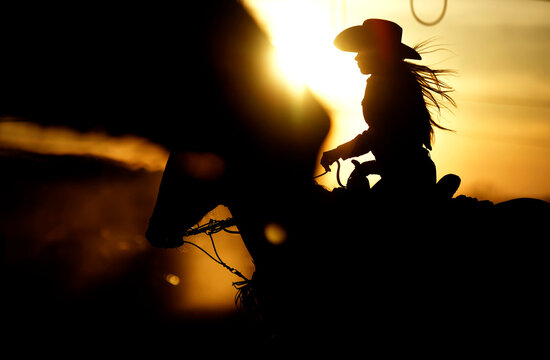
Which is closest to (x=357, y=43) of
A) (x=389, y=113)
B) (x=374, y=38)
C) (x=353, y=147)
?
(x=374, y=38)

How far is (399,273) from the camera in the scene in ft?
9.28

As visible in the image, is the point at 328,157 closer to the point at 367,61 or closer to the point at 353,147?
the point at 353,147

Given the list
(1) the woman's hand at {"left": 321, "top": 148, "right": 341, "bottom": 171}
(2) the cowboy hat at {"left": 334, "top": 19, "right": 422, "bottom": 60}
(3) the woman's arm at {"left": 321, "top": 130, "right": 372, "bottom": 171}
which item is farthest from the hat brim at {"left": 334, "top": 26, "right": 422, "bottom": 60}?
(1) the woman's hand at {"left": 321, "top": 148, "right": 341, "bottom": 171}

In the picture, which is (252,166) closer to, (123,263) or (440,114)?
(440,114)

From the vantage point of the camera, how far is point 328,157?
10.4 feet

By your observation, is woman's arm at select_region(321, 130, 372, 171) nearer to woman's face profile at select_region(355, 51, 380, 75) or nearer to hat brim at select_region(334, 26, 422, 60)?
woman's face profile at select_region(355, 51, 380, 75)

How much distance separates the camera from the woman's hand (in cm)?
316

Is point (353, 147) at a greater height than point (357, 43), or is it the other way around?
point (357, 43)

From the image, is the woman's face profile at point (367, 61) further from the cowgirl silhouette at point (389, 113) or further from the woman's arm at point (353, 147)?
the woman's arm at point (353, 147)

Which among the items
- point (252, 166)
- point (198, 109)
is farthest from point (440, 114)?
point (198, 109)

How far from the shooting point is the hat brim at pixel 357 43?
314 cm

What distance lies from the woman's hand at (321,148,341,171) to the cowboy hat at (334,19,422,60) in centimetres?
73

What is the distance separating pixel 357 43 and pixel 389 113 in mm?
535

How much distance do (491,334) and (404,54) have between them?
1.96 m
